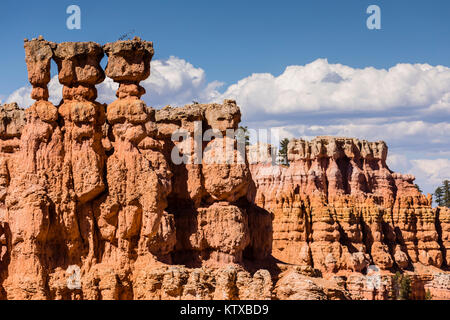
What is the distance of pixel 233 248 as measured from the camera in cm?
4181

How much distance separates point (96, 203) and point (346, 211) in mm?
36085

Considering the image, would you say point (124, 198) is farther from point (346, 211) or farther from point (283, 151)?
point (283, 151)

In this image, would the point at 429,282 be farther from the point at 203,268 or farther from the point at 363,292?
the point at 203,268

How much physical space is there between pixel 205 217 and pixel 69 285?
301 inches

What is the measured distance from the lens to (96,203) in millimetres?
38375

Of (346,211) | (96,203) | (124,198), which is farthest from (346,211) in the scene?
(96,203)

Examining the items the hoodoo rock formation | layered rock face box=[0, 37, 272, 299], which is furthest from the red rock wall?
layered rock face box=[0, 37, 272, 299]

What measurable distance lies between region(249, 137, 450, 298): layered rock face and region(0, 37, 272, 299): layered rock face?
24790mm

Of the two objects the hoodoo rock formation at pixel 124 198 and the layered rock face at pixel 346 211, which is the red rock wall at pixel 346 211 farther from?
the hoodoo rock formation at pixel 124 198

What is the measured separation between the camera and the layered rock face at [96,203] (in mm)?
36688

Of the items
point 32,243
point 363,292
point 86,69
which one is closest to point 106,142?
point 86,69

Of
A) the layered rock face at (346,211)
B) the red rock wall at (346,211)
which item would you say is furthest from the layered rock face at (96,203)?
the red rock wall at (346,211)

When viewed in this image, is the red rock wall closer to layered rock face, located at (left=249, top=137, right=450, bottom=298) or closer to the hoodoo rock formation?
layered rock face, located at (left=249, top=137, right=450, bottom=298)

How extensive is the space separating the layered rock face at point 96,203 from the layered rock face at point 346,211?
81.3ft
